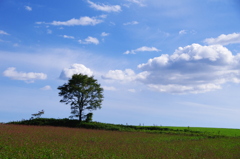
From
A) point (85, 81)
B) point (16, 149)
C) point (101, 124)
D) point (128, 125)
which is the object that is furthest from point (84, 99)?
point (16, 149)

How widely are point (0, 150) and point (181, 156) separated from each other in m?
13.4

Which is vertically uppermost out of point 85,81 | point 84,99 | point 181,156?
point 85,81

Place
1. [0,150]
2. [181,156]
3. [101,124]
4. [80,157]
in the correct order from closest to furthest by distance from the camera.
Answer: [80,157] → [0,150] → [181,156] → [101,124]

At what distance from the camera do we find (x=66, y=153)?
17.2 meters

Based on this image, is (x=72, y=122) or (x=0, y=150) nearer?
(x=0, y=150)

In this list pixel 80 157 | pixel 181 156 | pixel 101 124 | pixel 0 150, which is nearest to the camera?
pixel 80 157

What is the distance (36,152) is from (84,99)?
118 feet

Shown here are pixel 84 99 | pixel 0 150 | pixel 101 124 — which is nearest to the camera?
pixel 0 150

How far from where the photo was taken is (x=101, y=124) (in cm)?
4934

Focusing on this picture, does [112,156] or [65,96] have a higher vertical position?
[65,96]

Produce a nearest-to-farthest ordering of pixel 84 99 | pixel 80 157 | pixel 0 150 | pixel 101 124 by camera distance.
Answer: pixel 80 157, pixel 0 150, pixel 101 124, pixel 84 99

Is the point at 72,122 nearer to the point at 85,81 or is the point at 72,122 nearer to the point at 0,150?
the point at 85,81

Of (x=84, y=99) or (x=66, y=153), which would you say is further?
(x=84, y=99)

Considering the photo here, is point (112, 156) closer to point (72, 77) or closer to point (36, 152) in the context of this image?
→ point (36, 152)
